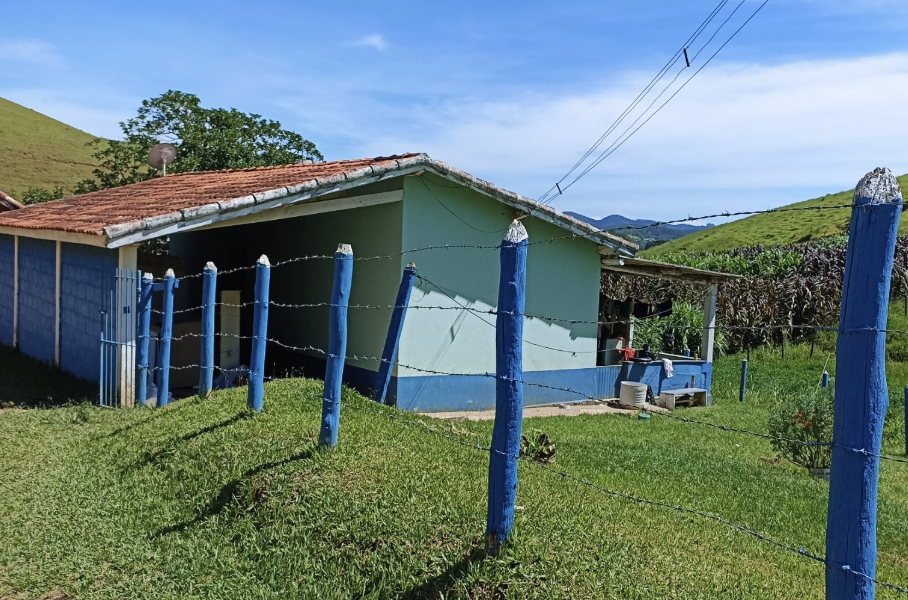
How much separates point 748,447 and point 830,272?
1607cm

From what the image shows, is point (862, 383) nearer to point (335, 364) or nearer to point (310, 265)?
point (335, 364)

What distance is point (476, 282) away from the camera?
12719 mm

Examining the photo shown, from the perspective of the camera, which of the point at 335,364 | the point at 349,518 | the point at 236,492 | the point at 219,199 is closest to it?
the point at 349,518

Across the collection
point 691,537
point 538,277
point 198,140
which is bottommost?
point 691,537

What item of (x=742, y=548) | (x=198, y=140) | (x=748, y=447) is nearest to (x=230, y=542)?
(x=742, y=548)

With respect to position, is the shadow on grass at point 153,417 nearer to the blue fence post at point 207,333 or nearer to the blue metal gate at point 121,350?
the blue fence post at point 207,333

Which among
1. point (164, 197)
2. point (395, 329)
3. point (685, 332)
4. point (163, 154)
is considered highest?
point (163, 154)

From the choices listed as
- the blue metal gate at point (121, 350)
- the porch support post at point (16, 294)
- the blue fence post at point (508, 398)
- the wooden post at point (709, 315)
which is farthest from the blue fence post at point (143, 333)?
the wooden post at point (709, 315)

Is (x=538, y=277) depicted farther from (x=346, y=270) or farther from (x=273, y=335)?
(x=346, y=270)

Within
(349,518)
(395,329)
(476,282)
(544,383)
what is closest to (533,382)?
(544,383)

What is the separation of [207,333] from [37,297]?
7050mm

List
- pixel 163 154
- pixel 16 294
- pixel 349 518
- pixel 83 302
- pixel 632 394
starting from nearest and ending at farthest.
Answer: pixel 349 518, pixel 83 302, pixel 632 394, pixel 16 294, pixel 163 154

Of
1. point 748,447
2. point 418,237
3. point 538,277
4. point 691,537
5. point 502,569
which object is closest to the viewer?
point 502,569

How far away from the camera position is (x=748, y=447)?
11.2 metres
